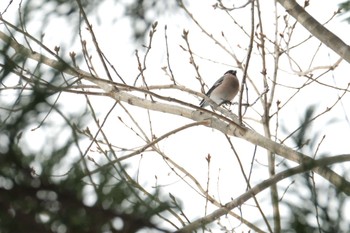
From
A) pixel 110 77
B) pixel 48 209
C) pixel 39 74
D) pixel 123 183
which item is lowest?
pixel 48 209

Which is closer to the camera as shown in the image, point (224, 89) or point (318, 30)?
point (318, 30)

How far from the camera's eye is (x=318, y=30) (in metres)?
2.89

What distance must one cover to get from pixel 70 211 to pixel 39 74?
31 centimetres

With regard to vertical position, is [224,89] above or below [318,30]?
above

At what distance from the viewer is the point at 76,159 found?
1.06 m

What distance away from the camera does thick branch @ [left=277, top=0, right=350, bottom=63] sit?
9.14ft

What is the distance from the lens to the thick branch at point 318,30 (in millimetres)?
2785

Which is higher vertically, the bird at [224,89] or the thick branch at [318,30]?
the bird at [224,89]

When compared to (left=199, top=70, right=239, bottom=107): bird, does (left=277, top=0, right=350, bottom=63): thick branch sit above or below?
below

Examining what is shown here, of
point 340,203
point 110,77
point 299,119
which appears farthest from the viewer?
point 110,77

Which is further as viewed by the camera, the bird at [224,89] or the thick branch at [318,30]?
the bird at [224,89]

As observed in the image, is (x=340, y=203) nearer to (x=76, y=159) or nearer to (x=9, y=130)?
(x=76, y=159)

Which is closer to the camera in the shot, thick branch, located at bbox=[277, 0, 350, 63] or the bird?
thick branch, located at bbox=[277, 0, 350, 63]

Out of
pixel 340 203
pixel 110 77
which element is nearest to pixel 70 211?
pixel 340 203
